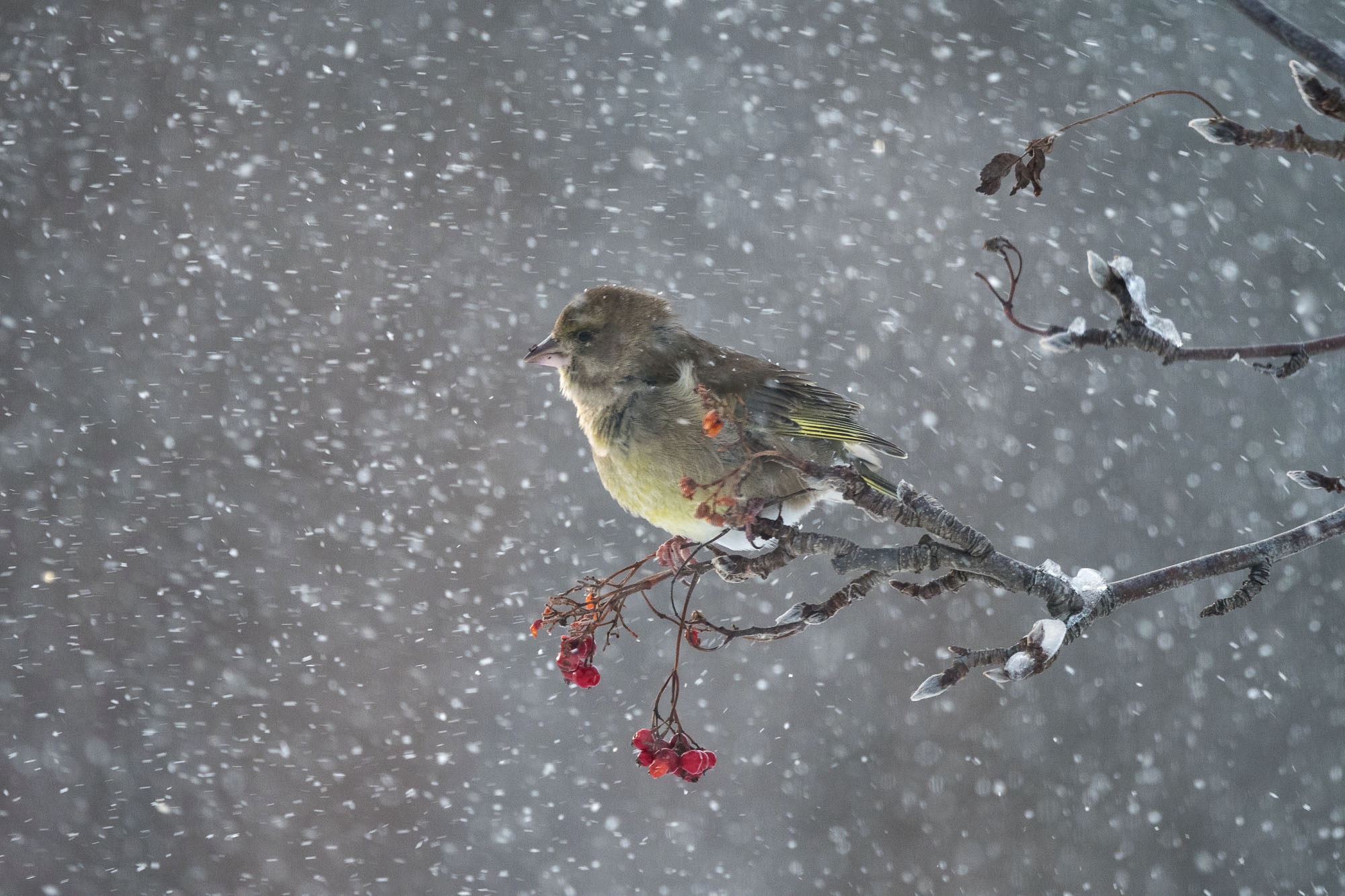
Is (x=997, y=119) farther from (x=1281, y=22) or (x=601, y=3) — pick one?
(x=1281, y=22)


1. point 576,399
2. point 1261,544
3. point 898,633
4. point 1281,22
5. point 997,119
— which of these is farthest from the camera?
point 997,119

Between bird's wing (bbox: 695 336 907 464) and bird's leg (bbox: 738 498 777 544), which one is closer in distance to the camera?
bird's leg (bbox: 738 498 777 544)

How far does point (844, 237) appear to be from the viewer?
7.80 m

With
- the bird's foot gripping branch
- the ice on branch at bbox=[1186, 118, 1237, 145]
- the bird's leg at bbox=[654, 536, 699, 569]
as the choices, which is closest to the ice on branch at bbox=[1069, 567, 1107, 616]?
the bird's foot gripping branch

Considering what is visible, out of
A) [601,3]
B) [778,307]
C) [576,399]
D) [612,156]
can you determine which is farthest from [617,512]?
[576,399]

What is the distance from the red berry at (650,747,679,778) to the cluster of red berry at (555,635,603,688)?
0.12 meters

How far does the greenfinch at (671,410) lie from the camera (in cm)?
183

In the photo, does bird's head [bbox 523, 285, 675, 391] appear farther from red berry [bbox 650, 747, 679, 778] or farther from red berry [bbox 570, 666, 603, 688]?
red berry [bbox 650, 747, 679, 778]

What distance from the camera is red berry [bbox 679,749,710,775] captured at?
1361mm

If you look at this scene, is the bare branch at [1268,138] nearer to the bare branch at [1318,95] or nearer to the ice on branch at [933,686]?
the bare branch at [1318,95]

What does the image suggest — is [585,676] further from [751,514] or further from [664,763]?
[751,514]

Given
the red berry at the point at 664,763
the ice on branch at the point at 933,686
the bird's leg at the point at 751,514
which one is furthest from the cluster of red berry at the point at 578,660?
the ice on branch at the point at 933,686

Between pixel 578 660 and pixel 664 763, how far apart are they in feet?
0.60

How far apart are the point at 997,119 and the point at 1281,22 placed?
6.89 metres
